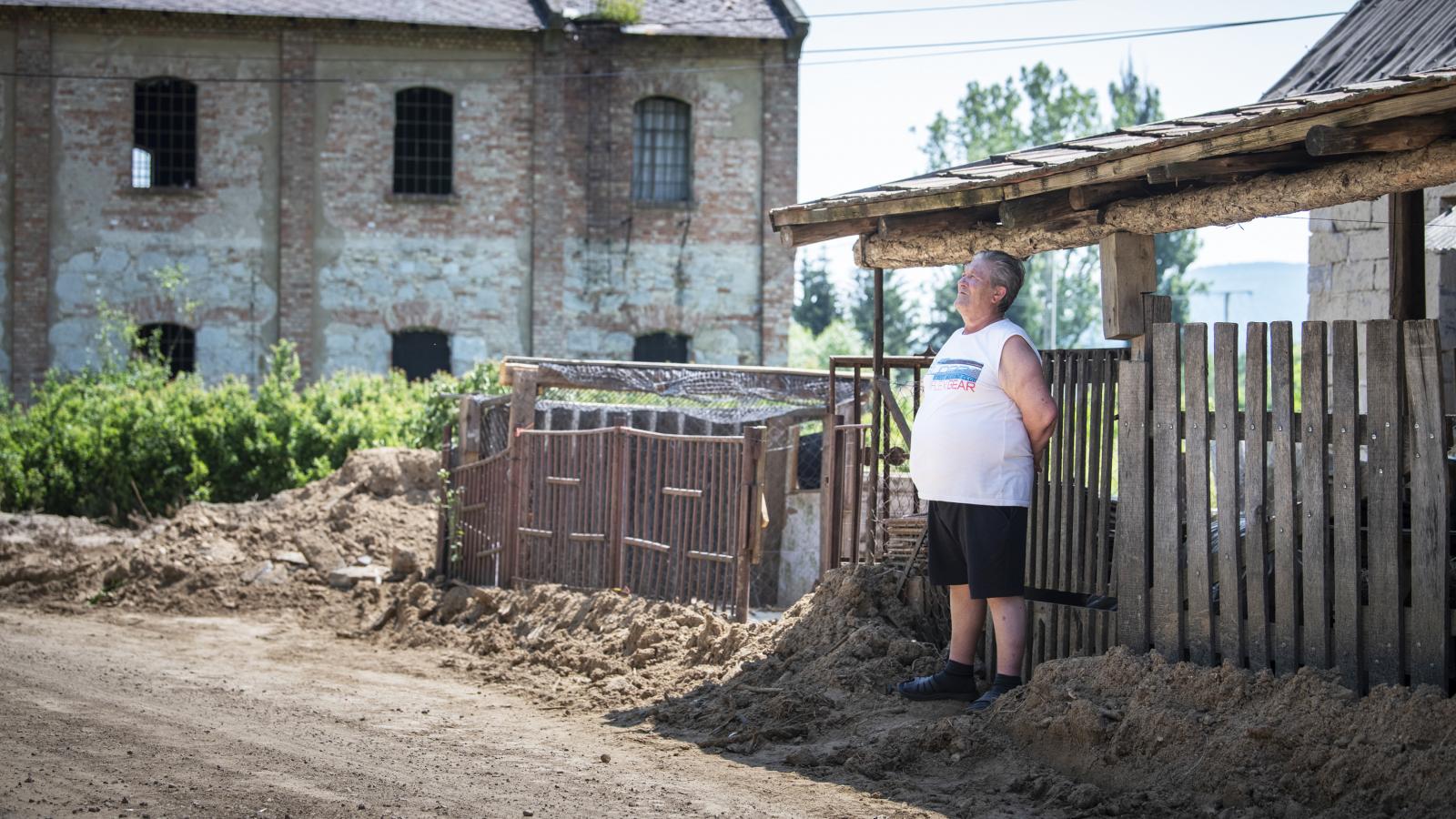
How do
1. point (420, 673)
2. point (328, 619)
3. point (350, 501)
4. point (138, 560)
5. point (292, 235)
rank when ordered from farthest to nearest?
point (292, 235) → point (350, 501) → point (138, 560) → point (328, 619) → point (420, 673)

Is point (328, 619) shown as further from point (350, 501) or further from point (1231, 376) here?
point (1231, 376)

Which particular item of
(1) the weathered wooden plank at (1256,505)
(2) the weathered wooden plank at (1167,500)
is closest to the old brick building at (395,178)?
(2) the weathered wooden plank at (1167,500)

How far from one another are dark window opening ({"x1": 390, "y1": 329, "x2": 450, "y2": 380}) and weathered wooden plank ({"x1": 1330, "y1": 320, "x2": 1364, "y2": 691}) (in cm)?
2012

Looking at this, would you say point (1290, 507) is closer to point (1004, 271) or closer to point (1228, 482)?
point (1228, 482)

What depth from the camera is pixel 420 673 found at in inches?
408

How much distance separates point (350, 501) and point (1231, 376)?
11955 mm

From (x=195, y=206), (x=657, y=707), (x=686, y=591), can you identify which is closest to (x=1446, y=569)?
(x=657, y=707)

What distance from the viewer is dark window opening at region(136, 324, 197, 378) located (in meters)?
24.1

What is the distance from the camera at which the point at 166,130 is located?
2431cm

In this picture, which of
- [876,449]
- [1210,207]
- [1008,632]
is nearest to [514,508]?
[876,449]

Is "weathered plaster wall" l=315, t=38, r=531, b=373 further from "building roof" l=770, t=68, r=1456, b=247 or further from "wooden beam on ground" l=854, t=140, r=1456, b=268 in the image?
"wooden beam on ground" l=854, t=140, r=1456, b=268

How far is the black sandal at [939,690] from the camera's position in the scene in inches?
281

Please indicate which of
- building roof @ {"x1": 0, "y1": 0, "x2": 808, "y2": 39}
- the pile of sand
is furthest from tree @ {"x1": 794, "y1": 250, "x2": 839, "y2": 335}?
the pile of sand

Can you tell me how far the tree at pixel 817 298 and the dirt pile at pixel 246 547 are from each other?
45.4 meters
